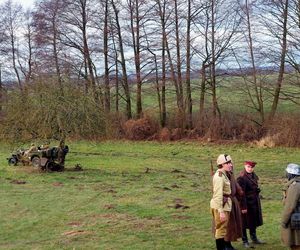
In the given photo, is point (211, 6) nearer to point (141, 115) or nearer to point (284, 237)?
point (141, 115)

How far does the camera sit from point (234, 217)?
31.8 ft

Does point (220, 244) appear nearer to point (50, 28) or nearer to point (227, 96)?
point (227, 96)

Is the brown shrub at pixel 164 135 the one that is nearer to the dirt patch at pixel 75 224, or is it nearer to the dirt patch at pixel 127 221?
the dirt patch at pixel 127 221

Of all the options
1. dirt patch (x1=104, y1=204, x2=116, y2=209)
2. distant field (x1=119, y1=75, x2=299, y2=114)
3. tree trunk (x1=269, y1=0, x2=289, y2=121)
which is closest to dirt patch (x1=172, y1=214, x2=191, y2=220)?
dirt patch (x1=104, y1=204, x2=116, y2=209)

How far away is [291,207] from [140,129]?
32.3m

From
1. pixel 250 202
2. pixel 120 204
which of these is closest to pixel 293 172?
pixel 250 202

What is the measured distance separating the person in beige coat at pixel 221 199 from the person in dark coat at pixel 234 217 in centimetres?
13

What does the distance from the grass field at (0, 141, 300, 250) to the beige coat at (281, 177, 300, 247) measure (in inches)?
81.7

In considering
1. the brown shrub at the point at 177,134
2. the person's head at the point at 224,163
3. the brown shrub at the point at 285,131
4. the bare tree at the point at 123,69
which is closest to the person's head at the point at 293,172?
the person's head at the point at 224,163

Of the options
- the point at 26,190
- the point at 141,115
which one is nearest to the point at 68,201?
the point at 26,190

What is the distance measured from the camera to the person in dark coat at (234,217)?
9523mm

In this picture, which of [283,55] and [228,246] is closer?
[228,246]

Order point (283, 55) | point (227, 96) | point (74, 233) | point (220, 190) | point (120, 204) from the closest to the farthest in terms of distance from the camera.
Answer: point (220, 190) < point (74, 233) < point (120, 204) < point (283, 55) < point (227, 96)

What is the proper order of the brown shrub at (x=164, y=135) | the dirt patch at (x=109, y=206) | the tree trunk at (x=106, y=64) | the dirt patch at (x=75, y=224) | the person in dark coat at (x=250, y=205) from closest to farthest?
1. the person in dark coat at (x=250, y=205)
2. the dirt patch at (x=75, y=224)
3. the dirt patch at (x=109, y=206)
4. the brown shrub at (x=164, y=135)
5. the tree trunk at (x=106, y=64)
